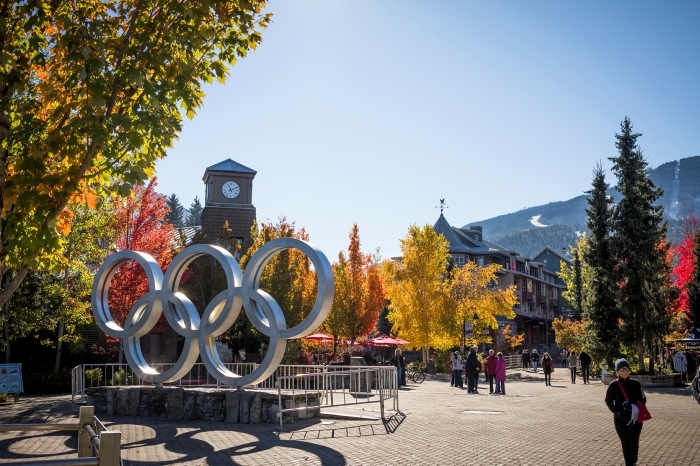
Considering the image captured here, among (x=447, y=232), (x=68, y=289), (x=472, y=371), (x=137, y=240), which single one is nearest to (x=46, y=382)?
(x=68, y=289)

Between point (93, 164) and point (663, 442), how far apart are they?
10771mm

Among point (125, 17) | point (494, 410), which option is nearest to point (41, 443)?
point (125, 17)

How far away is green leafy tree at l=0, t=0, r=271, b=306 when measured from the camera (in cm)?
785

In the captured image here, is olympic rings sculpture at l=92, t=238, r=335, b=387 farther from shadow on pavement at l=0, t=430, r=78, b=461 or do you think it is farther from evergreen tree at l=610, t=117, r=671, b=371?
evergreen tree at l=610, t=117, r=671, b=371

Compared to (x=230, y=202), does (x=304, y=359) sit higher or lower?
lower

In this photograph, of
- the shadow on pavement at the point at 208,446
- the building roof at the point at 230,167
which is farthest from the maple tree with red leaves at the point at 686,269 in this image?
the shadow on pavement at the point at 208,446

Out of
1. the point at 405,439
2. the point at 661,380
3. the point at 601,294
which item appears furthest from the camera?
the point at 601,294

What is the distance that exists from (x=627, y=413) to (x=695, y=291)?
113 ft

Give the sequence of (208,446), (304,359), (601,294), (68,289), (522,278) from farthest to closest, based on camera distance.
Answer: (522,278) → (601,294) → (304,359) → (68,289) → (208,446)

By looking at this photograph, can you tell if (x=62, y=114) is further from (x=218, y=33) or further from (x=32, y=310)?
(x=32, y=310)

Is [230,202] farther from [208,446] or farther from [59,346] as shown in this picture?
[208,446]

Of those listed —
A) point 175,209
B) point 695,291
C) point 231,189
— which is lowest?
point 695,291

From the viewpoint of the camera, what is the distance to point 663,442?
11688 millimetres

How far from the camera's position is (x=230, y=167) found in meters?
44.6
